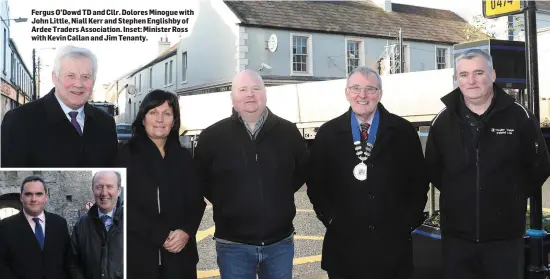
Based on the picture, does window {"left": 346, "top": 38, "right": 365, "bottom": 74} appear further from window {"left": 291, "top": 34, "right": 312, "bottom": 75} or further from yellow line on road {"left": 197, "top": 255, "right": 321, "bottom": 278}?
yellow line on road {"left": 197, "top": 255, "right": 321, "bottom": 278}

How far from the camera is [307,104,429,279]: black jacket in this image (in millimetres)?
2775

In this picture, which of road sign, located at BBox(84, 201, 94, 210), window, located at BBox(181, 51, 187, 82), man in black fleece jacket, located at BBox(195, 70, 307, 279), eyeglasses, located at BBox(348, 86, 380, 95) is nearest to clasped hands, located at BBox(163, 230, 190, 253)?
man in black fleece jacket, located at BBox(195, 70, 307, 279)

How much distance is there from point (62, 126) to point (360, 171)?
157 centimetres

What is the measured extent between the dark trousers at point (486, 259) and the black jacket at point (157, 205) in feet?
4.87

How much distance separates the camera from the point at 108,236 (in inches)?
83.0

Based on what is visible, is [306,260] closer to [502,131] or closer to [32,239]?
[502,131]

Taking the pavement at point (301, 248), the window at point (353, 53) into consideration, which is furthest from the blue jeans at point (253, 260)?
the window at point (353, 53)

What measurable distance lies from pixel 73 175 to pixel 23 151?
436mm

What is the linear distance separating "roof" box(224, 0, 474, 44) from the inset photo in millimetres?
19119

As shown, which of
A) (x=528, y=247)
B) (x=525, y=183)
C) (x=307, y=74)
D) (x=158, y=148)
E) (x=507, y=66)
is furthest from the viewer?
(x=307, y=74)

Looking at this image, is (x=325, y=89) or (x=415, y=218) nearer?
(x=415, y=218)

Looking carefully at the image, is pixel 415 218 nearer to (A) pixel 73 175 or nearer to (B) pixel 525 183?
(B) pixel 525 183

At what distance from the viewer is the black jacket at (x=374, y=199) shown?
278 cm

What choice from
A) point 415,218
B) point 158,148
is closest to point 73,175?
point 158,148
